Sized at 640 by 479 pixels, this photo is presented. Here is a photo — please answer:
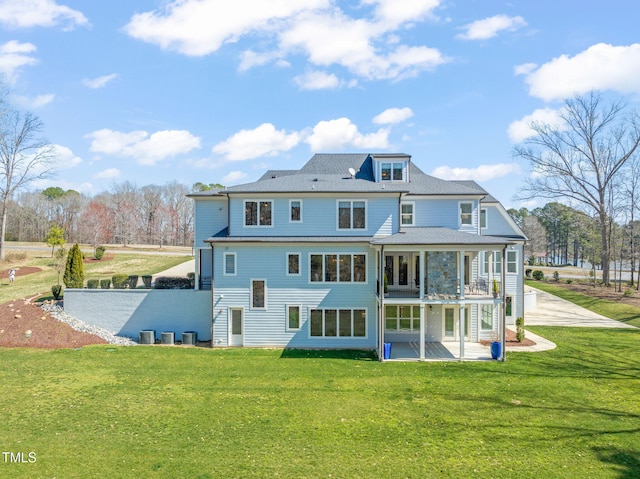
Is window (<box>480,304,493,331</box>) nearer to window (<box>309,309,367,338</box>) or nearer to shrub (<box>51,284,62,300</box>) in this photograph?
window (<box>309,309,367,338</box>)

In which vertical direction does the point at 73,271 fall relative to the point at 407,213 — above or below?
below

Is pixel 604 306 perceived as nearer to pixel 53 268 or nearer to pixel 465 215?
pixel 465 215

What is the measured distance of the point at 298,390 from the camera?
46.1 feet

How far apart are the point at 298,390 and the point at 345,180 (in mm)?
12412

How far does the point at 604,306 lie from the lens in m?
32.4

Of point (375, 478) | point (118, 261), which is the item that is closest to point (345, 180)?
point (375, 478)

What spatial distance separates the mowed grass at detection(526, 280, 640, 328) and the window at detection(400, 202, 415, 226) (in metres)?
17.5

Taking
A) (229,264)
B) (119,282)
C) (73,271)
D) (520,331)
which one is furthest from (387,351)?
(73,271)

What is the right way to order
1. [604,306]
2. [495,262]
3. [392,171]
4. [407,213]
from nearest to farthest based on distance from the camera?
[407,213], [392,171], [495,262], [604,306]

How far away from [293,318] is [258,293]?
89.2 inches

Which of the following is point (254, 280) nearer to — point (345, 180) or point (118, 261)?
point (345, 180)

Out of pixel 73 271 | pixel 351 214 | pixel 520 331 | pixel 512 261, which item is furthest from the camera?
pixel 512 261

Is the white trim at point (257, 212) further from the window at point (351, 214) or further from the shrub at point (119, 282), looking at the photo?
the shrub at point (119, 282)

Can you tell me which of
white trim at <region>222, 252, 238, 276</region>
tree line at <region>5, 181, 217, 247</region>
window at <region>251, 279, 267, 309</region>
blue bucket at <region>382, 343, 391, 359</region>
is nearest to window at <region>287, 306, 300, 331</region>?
window at <region>251, 279, 267, 309</region>
